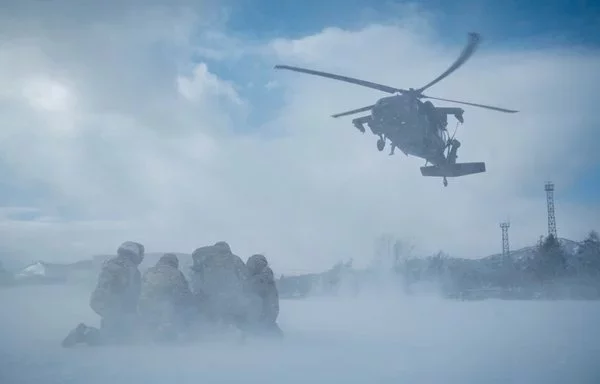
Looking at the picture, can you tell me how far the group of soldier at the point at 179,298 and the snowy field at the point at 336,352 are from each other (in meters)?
1.32

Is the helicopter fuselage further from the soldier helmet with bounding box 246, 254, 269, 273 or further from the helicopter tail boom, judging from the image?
the soldier helmet with bounding box 246, 254, 269, 273

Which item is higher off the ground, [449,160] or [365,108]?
[365,108]

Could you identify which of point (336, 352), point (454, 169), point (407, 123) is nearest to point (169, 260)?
point (336, 352)

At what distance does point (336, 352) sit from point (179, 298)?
6.16 metres

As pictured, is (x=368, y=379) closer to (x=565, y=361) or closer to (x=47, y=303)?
(x=565, y=361)

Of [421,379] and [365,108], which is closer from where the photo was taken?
[421,379]

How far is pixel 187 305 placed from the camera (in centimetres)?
1906

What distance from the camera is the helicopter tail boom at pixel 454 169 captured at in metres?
14.3

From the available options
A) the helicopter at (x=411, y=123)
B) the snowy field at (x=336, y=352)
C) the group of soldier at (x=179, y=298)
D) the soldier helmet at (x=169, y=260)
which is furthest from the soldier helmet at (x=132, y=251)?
the helicopter at (x=411, y=123)

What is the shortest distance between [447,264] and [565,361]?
74.0ft

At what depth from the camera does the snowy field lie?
1265cm

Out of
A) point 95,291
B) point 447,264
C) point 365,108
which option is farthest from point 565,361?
point 447,264

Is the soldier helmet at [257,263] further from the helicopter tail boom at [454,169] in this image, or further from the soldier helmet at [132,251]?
the helicopter tail boom at [454,169]

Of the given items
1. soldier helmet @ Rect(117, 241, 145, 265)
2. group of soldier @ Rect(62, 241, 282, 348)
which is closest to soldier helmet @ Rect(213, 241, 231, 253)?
group of soldier @ Rect(62, 241, 282, 348)
